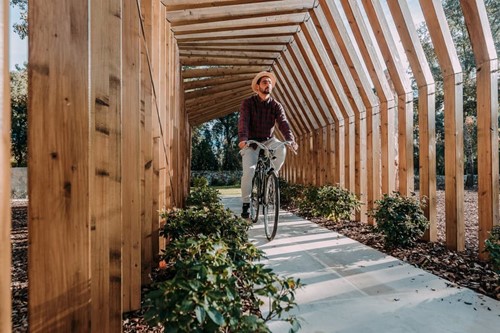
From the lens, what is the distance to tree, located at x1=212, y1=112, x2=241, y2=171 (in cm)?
2752

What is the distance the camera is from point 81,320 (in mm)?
1307

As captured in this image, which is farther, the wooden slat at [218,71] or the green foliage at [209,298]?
the wooden slat at [218,71]

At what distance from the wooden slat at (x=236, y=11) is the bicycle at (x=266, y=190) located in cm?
206

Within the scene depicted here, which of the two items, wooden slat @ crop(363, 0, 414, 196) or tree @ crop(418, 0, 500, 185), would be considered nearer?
wooden slat @ crop(363, 0, 414, 196)

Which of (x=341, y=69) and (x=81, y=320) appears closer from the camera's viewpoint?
(x=81, y=320)

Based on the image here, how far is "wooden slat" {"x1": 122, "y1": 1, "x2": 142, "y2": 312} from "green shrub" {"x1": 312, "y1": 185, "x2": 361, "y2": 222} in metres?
3.97

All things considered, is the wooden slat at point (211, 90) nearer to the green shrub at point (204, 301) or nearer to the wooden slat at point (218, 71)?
the wooden slat at point (218, 71)

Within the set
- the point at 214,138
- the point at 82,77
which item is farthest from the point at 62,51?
the point at 214,138

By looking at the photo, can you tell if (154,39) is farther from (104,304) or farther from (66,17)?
(104,304)

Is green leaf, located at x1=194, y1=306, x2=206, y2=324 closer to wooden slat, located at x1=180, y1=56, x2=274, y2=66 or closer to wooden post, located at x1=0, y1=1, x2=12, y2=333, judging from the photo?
wooden post, located at x1=0, y1=1, x2=12, y2=333

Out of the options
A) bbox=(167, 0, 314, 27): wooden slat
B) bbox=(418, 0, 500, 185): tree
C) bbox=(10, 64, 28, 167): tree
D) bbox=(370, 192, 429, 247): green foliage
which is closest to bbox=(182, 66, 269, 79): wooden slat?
bbox=(167, 0, 314, 27): wooden slat

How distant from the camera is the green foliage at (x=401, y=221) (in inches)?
145

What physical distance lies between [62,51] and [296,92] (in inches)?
287

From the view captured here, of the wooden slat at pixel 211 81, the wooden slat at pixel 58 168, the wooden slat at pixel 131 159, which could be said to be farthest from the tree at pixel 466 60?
the wooden slat at pixel 58 168
